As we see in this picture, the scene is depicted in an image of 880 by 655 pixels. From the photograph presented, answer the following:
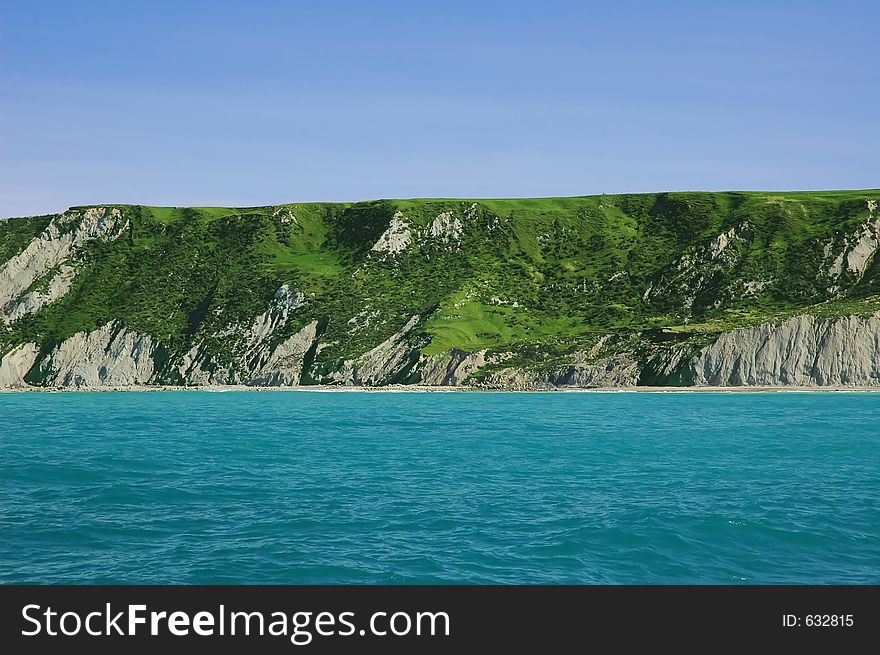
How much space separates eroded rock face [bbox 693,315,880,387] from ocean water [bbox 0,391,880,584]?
216 ft

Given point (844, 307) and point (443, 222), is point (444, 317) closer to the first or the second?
point (443, 222)

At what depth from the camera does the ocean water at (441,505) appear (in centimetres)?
2200

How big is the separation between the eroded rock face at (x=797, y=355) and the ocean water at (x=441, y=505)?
65844 millimetres

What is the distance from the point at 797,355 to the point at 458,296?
59775 millimetres

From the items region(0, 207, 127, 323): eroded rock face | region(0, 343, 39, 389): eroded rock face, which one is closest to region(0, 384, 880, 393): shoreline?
region(0, 343, 39, 389): eroded rock face

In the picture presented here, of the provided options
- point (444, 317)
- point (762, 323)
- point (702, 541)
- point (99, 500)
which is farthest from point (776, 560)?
point (444, 317)

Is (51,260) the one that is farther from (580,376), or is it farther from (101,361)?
(580,376)

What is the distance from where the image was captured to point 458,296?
164 metres

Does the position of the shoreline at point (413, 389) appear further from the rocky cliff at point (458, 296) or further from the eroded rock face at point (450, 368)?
the eroded rock face at point (450, 368)

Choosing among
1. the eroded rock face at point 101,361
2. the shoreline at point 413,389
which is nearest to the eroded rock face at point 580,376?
the shoreline at point 413,389

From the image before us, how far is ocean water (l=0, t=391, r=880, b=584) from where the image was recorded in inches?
866

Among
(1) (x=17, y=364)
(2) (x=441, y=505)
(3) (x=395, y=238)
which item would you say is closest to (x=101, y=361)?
(1) (x=17, y=364)

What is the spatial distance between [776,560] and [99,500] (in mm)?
22155

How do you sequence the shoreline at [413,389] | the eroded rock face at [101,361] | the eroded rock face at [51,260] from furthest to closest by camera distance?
the eroded rock face at [51,260] < the eroded rock face at [101,361] < the shoreline at [413,389]
